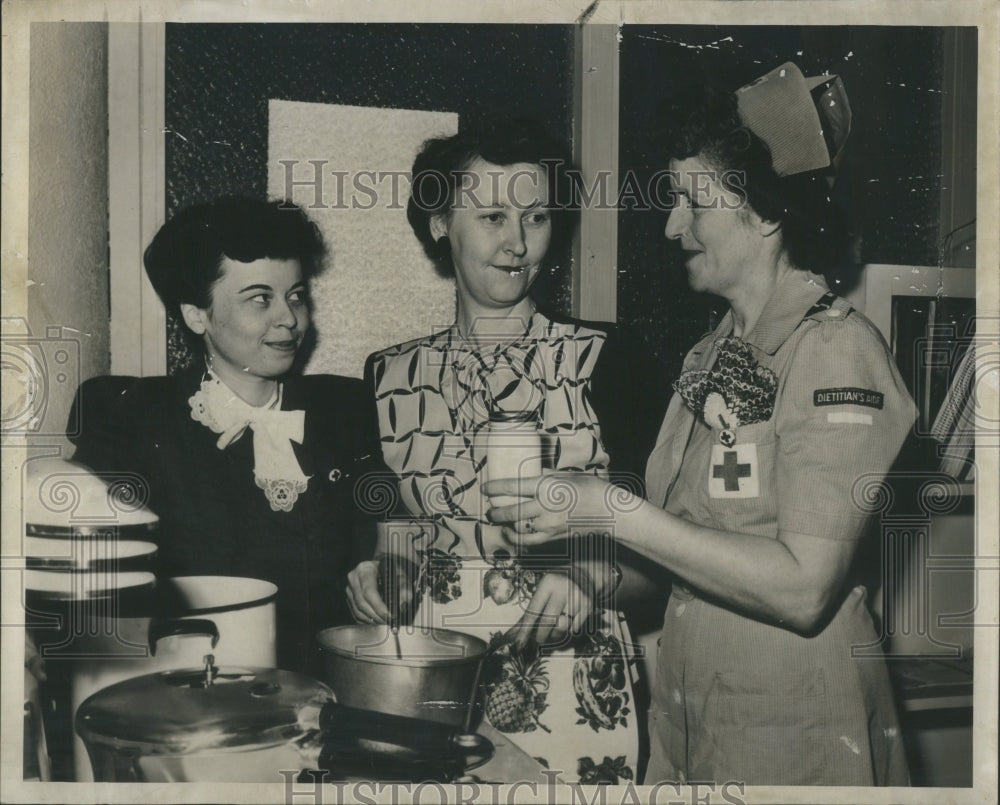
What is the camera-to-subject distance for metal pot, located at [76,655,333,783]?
1.35 meters

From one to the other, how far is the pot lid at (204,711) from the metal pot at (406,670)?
4 centimetres

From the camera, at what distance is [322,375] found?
139 cm

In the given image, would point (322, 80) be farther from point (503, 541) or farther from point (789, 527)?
point (789, 527)

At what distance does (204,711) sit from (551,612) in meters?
0.51

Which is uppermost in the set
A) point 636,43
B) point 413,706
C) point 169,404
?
point 636,43

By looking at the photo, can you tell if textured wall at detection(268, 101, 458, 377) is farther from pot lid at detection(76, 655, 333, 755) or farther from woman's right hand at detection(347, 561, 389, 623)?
pot lid at detection(76, 655, 333, 755)

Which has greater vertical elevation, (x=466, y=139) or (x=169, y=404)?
(x=466, y=139)

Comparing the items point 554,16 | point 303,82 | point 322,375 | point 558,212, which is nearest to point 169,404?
point 322,375

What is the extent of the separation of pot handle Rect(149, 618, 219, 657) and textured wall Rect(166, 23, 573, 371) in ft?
1.20

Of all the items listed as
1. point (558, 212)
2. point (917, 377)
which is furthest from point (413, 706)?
point (917, 377)

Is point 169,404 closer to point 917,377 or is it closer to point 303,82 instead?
point 303,82

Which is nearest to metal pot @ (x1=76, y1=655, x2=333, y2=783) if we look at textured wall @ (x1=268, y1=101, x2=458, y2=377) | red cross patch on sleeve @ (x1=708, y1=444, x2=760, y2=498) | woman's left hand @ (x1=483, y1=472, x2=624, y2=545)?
woman's left hand @ (x1=483, y1=472, x2=624, y2=545)

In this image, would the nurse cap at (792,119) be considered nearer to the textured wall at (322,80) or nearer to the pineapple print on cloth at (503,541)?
the textured wall at (322,80)

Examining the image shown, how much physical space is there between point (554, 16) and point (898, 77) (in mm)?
A: 510
